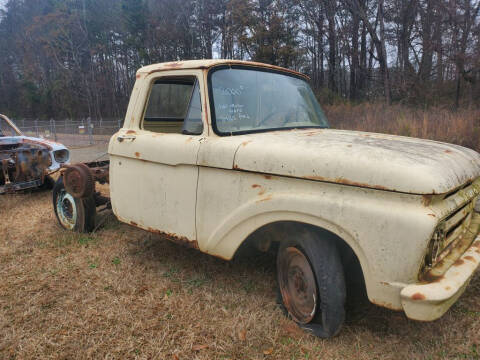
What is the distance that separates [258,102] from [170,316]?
1817mm

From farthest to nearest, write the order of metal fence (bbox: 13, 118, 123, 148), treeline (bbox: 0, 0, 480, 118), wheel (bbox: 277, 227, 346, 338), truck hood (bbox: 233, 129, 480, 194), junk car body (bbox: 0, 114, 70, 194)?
metal fence (bbox: 13, 118, 123, 148) → treeline (bbox: 0, 0, 480, 118) → junk car body (bbox: 0, 114, 70, 194) → wheel (bbox: 277, 227, 346, 338) → truck hood (bbox: 233, 129, 480, 194)

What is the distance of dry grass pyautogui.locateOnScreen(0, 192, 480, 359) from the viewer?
7.50 feet

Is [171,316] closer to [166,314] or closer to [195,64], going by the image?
[166,314]

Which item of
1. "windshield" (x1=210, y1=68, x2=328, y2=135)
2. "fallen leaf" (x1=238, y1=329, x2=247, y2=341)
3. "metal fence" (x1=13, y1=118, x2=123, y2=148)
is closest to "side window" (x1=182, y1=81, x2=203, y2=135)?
"windshield" (x1=210, y1=68, x2=328, y2=135)

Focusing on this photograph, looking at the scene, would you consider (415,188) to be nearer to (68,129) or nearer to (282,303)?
(282,303)

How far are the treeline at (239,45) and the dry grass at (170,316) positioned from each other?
10.6 metres

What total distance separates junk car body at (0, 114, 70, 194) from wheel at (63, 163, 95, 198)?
6.73ft

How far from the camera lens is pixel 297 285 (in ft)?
8.18

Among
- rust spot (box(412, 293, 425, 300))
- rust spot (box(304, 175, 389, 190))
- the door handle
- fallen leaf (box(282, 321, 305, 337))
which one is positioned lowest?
fallen leaf (box(282, 321, 305, 337))

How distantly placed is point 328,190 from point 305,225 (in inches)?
13.8

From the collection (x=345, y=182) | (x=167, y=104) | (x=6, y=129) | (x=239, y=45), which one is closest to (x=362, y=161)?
(x=345, y=182)

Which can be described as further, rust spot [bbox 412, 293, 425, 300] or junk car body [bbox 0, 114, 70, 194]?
junk car body [bbox 0, 114, 70, 194]

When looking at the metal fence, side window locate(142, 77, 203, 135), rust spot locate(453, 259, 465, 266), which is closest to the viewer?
rust spot locate(453, 259, 465, 266)

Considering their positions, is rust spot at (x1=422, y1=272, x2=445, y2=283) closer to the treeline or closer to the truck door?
the truck door
